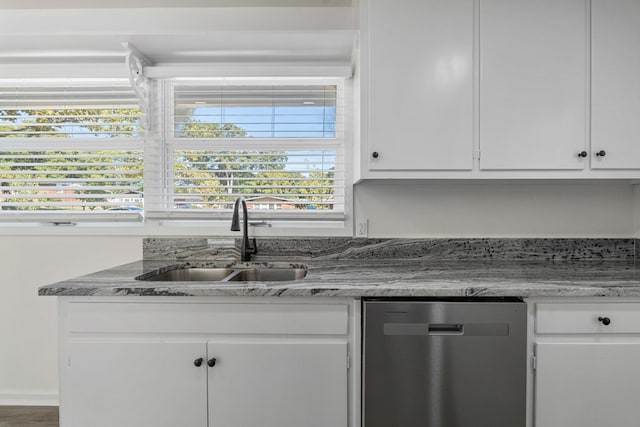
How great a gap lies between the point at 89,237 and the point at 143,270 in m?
0.66

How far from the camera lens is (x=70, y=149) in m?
2.11

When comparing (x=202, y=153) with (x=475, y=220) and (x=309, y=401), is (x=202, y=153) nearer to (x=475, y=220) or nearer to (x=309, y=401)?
(x=309, y=401)

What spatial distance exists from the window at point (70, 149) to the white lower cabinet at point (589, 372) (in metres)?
2.17

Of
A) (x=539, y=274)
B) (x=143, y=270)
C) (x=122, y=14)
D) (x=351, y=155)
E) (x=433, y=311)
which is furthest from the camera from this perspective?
(x=351, y=155)

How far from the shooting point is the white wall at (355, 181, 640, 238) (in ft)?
6.53

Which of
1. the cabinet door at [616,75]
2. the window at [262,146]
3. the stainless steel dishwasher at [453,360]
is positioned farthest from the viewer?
the window at [262,146]

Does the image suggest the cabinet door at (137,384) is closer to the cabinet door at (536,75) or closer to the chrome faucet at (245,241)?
the chrome faucet at (245,241)

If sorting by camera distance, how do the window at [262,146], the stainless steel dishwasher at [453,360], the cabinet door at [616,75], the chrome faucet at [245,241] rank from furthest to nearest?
the window at [262,146] → the chrome faucet at [245,241] → the cabinet door at [616,75] → the stainless steel dishwasher at [453,360]

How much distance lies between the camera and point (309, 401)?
1358 mm

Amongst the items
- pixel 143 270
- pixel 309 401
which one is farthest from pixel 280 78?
pixel 309 401

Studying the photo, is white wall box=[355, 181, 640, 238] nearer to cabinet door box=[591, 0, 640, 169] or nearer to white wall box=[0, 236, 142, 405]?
cabinet door box=[591, 0, 640, 169]

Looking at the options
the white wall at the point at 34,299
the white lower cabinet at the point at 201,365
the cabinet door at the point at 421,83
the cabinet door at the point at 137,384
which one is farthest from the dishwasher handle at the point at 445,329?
the white wall at the point at 34,299

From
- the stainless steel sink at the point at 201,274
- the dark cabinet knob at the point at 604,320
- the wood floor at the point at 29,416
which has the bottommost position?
the wood floor at the point at 29,416

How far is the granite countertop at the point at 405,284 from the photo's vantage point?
52.1 inches
